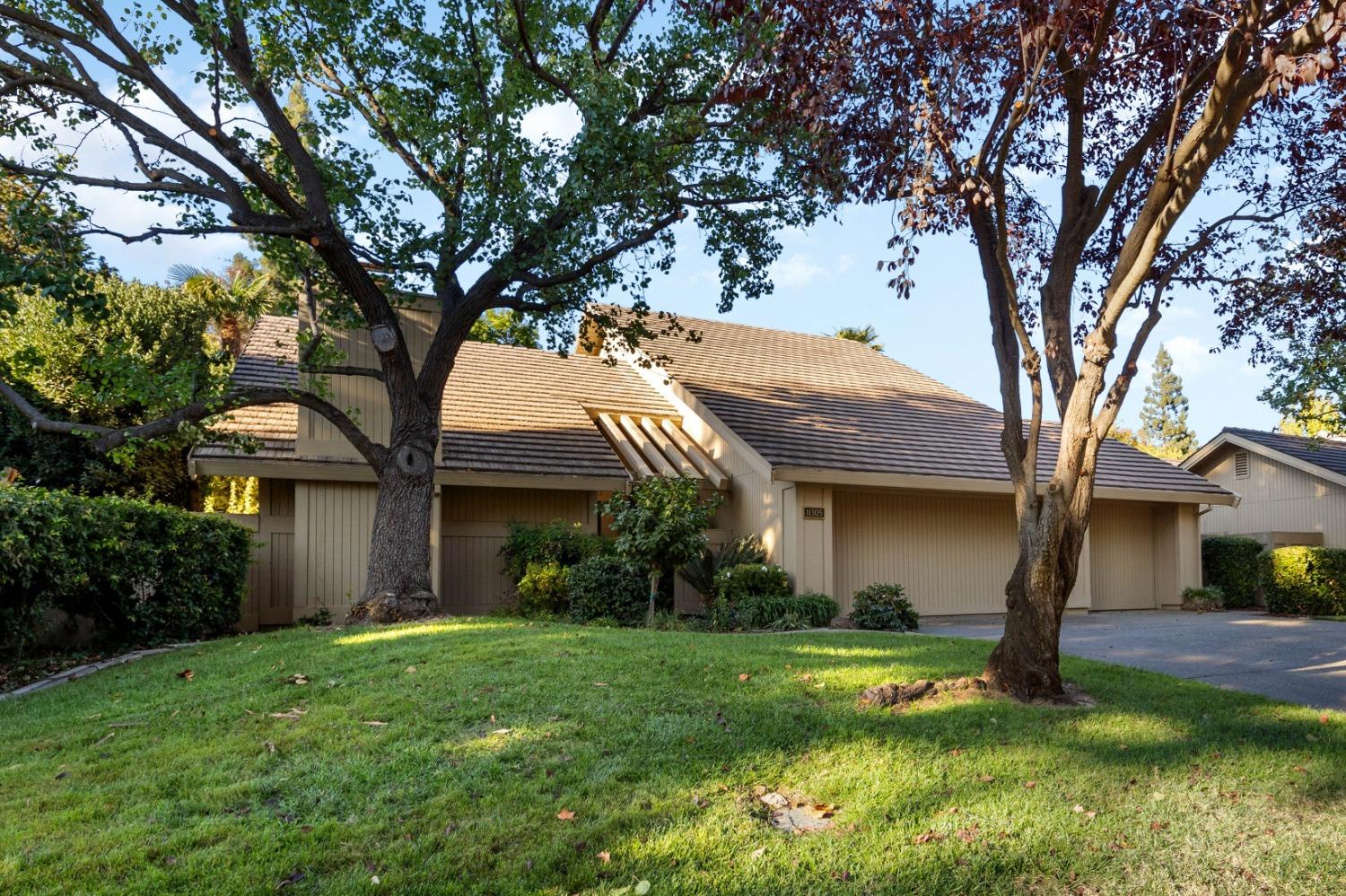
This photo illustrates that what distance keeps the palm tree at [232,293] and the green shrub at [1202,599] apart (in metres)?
19.7

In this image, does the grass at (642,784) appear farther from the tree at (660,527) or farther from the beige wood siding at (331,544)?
the beige wood siding at (331,544)

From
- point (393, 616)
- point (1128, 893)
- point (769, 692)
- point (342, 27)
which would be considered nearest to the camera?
point (1128, 893)

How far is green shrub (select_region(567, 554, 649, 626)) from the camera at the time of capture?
12938 millimetres

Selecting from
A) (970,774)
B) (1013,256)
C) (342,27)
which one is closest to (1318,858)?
(970,774)

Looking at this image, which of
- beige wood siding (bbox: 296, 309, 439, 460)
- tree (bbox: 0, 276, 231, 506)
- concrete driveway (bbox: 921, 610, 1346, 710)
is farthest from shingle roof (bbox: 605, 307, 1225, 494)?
tree (bbox: 0, 276, 231, 506)

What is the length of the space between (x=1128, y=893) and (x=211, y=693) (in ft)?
22.3

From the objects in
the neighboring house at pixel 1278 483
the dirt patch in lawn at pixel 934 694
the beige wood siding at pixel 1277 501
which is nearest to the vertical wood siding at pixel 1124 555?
the neighboring house at pixel 1278 483

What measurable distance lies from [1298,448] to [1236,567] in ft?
24.3

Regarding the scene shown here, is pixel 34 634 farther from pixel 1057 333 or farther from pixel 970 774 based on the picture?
pixel 1057 333

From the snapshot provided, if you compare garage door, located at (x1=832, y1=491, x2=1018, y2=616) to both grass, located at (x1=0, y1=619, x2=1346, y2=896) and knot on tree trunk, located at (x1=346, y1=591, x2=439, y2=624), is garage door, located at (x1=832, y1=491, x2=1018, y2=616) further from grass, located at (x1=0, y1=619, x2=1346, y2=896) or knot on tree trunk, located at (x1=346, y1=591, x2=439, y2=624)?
grass, located at (x1=0, y1=619, x2=1346, y2=896)

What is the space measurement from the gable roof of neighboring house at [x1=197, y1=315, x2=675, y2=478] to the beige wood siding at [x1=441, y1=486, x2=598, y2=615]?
749mm

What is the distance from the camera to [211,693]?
24.1ft

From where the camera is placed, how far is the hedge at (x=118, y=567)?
8688mm

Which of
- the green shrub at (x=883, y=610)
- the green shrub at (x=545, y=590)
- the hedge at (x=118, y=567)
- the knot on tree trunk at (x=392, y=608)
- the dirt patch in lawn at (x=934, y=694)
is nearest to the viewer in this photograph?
the dirt patch in lawn at (x=934, y=694)
